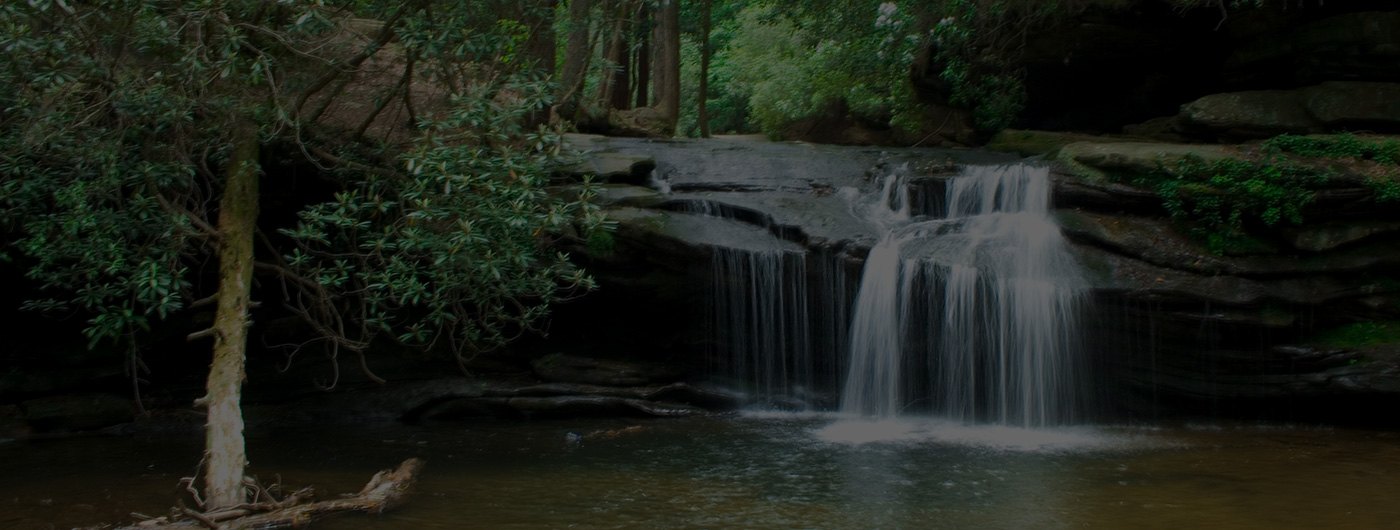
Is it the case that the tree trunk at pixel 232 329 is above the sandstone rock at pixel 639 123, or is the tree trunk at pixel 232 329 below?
below

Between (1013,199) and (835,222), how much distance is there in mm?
2233

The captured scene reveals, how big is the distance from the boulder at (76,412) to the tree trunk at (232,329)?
13.2 feet

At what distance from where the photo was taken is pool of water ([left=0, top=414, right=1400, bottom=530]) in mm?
7629

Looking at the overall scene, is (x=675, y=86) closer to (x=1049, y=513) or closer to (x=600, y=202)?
(x=600, y=202)

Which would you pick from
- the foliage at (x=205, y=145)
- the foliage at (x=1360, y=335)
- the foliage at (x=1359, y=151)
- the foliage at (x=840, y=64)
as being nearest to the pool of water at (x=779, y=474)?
the foliage at (x=1360, y=335)

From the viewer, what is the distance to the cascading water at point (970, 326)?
11.5m

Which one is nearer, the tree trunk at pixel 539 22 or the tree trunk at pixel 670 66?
the tree trunk at pixel 539 22

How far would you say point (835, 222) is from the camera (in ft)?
41.8

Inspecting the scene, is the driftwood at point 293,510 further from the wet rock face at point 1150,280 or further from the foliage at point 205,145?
the wet rock face at point 1150,280

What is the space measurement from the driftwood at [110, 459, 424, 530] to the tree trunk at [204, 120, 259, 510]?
0.16 meters

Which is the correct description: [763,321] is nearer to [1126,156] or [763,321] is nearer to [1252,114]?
[1126,156]

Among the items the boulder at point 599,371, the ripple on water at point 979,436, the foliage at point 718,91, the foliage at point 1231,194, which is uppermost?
the foliage at point 718,91

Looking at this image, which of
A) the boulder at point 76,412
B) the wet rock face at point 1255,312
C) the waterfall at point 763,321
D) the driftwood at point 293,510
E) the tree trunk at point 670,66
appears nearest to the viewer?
the driftwood at point 293,510

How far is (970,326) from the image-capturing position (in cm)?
1168
